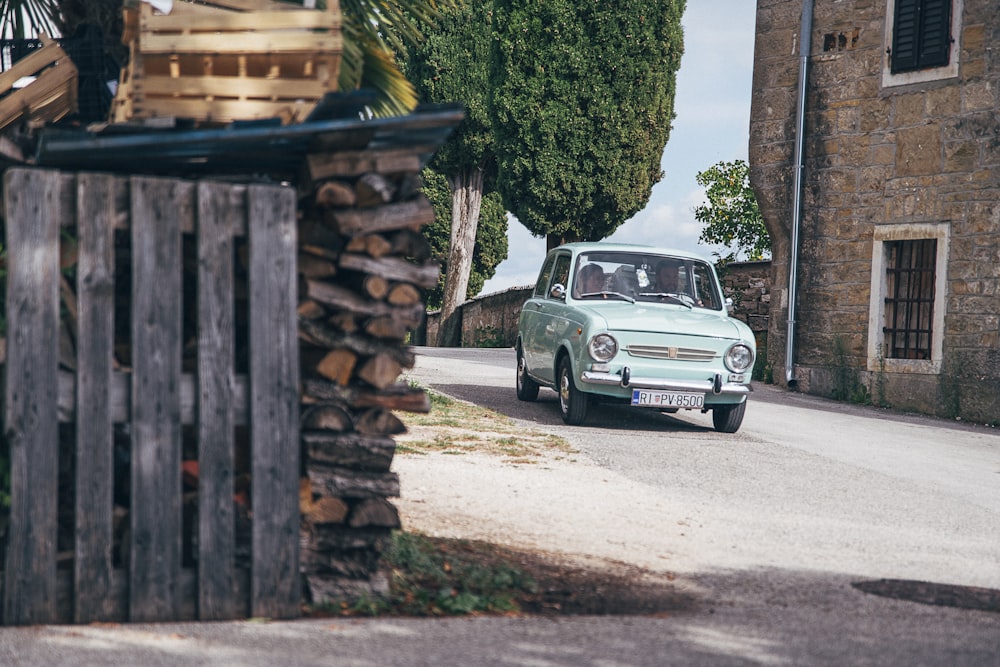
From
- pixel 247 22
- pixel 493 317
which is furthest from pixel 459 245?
pixel 247 22

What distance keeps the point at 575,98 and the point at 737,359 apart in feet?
55.0

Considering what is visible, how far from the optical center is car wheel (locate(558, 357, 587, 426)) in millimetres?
11555

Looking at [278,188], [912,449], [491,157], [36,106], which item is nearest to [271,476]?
[278,188]

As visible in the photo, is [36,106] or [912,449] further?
[912,449]

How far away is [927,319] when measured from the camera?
53.8ft

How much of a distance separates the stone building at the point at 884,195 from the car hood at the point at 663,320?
5.56 meters

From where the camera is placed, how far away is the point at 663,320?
11.4 meters

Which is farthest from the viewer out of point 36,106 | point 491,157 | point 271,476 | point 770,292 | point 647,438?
point 491,157

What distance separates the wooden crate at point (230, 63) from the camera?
519cm

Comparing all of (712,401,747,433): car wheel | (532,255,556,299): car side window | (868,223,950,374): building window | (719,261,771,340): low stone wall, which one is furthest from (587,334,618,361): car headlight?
(719,261,771,340): low stone wall

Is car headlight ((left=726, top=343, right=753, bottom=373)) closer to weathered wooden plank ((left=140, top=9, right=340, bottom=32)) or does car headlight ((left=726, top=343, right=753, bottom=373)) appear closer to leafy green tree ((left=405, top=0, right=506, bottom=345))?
weathered wooden plank ((left=140, top=9, right=340, bottom=32))

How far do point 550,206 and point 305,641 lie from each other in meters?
23.6

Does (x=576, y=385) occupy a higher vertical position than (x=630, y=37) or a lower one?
lower

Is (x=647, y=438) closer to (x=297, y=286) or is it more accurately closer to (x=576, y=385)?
(x=576, y=385)
